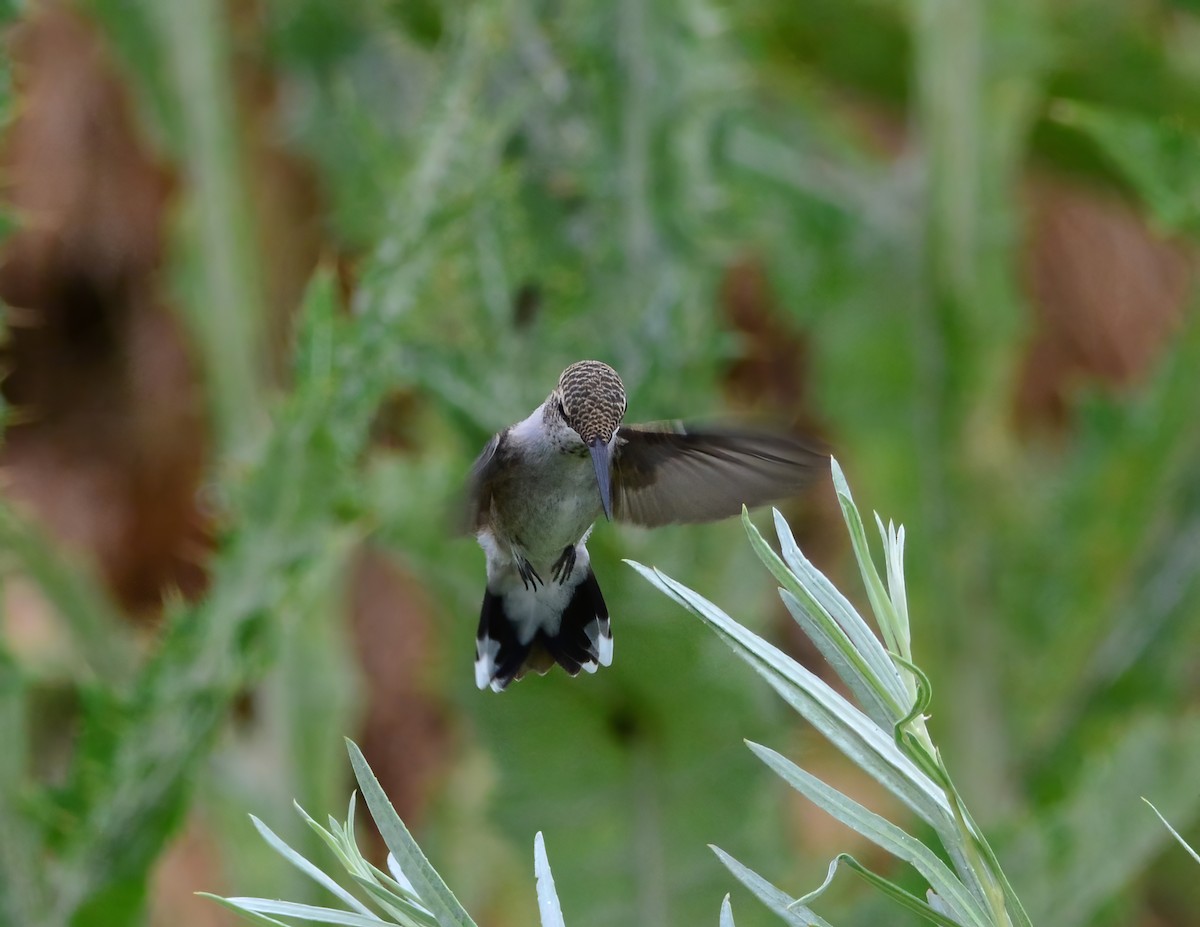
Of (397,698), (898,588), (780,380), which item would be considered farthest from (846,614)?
(780,380)

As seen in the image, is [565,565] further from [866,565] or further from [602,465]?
[866,565]

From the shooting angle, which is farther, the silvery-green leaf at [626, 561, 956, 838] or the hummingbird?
the hummingbird

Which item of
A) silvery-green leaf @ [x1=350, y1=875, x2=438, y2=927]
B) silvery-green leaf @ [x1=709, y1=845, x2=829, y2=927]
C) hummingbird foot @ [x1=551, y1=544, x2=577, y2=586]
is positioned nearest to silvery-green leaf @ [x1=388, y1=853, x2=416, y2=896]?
silvery-green leaf @ [x1=350, y1=875, x2=438, y2=927]

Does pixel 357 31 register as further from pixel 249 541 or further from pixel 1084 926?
pixel 1084 926

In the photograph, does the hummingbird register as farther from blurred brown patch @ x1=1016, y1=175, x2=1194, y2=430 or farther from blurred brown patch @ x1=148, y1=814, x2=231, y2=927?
blurred brown patch @ x1=1016, y1=175, x2=1194, y2=430

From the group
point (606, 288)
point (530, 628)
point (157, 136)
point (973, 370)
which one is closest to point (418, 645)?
point (157, 136)
